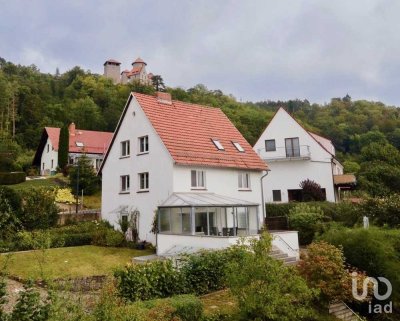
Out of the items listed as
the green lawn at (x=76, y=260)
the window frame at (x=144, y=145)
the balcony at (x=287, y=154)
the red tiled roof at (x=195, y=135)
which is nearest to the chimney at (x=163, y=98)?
the red tiled roof at (x=195, y=135)

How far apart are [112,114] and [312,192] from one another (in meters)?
53.6

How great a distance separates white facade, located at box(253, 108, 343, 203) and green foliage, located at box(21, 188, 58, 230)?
22297 millimetres

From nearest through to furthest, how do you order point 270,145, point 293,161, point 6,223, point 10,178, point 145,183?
point 6,223
point 145,183
point 293,161
point 270,145
point 10,178

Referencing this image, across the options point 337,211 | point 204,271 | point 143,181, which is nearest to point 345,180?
point 337,211

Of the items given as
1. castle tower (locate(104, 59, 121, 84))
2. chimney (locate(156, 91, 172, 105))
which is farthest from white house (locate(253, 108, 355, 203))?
castle tower (locate(104, 59, 121, 84))

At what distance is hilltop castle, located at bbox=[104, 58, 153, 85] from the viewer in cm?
12200

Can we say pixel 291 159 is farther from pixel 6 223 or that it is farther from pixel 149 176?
pixel 6 223

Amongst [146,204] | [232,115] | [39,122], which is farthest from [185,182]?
[39,122]

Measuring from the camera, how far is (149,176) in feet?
80.7

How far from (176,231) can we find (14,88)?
65.5 meters

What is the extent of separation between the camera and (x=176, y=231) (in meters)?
21.0

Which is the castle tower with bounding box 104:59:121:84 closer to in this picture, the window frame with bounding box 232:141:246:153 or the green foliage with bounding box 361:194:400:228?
the window frame with bounding box 232:141:246:153

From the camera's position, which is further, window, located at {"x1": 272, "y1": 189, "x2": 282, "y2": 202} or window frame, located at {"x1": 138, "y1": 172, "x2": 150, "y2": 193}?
window, located at {"x1": 272, "y1": 189, "x2": 282, "y2": 202}

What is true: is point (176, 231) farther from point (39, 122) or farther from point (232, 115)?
point (39, 122)
